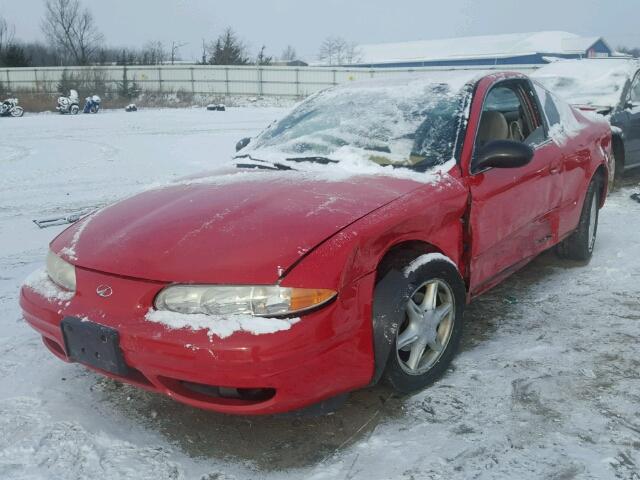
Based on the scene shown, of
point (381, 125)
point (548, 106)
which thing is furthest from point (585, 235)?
point (381, 125)

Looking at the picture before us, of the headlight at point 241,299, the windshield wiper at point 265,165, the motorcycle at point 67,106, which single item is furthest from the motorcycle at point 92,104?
the headlight at point 241,299

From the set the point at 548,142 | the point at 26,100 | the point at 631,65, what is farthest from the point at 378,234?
the point at 26,100

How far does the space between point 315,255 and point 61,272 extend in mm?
1098

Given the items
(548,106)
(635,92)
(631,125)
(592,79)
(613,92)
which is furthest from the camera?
(592,79)

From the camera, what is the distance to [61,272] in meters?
2.49

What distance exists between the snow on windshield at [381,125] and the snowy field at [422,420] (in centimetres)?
107

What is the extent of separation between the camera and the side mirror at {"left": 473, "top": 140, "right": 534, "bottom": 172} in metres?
2.95

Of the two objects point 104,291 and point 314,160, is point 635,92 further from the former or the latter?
point 104,291

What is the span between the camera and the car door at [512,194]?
3.00 metres

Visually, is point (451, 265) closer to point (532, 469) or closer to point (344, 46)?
point (532, 469)

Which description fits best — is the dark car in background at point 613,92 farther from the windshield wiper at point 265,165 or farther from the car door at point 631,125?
the windshield wiper at point 265,165

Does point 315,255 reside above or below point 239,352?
above

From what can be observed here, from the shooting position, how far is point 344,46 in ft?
250

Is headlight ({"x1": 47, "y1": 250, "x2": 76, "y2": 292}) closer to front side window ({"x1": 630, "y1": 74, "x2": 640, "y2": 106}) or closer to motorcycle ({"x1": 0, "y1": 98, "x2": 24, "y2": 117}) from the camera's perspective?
front side window ({"x1": 630, "y1": 74, "x2": 640, "y2": 106})
